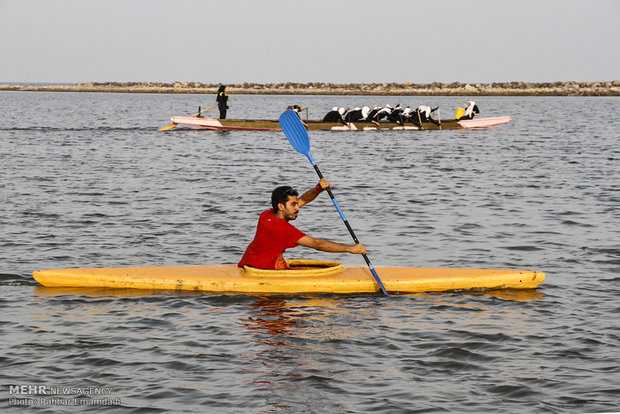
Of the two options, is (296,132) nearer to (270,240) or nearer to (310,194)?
(310,194)

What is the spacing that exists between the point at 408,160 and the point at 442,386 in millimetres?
21987

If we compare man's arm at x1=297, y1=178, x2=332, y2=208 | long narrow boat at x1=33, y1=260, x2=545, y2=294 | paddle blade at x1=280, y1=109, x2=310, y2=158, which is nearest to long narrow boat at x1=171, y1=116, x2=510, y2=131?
paddle blade at x1=280, y1=109, x2=310, y2=158

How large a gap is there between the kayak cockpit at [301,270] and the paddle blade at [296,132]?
6.10ft

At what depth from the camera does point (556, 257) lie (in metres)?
12.6

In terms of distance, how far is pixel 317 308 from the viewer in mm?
9586

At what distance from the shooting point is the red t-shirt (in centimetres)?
958

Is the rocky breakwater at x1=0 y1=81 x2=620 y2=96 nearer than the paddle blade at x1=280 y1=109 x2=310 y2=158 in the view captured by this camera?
No

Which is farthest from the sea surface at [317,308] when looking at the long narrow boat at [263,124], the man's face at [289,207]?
the long narrow boat at [263,124]

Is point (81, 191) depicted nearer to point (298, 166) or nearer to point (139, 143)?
point (298, 166)

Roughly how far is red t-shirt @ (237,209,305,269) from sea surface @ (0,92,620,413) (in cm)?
54

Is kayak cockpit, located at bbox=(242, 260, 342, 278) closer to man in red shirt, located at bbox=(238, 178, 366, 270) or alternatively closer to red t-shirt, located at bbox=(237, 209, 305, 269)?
red t-shirt, located at bbox=(237, 209, 305, 269)

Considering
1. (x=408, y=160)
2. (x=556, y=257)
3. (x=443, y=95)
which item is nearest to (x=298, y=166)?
(x=408, y=160)

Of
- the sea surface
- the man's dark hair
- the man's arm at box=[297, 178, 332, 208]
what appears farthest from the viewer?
the man's arm at box=[297, 178, 332, 208]

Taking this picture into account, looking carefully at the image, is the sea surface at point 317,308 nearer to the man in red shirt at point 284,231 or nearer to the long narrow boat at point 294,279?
the long narrow boat at point 294,279
